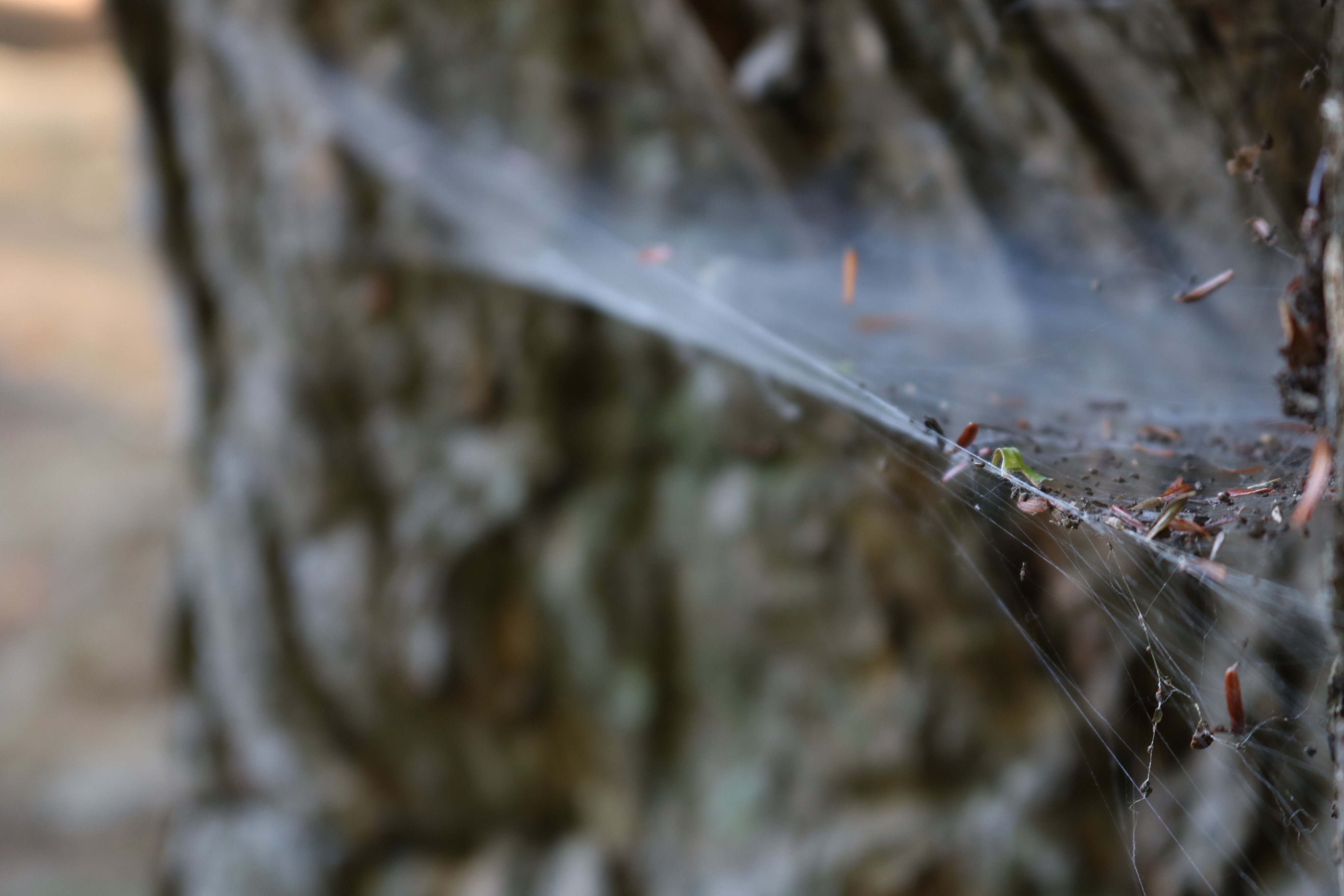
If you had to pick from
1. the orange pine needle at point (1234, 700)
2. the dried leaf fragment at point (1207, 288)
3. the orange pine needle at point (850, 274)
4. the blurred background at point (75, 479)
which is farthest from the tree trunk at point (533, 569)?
the blurred background at point (75, 479)

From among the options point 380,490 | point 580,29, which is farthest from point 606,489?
point 580,29

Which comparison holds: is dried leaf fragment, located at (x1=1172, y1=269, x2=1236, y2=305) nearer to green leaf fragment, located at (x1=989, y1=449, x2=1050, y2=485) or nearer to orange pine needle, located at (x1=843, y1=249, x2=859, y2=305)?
green leaf fragment, located at (x1=989, y1=449, x2=1050, y2=485)

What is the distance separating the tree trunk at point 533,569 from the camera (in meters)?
1.12

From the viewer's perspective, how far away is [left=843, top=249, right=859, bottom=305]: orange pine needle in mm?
889

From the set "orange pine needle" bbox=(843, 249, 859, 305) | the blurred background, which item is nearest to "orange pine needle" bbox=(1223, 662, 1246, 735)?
"orange pine needle" bbox=(843, 249, 859, 305)

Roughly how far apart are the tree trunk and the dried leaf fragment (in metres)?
0.49

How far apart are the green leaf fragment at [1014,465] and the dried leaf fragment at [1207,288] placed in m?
0.20

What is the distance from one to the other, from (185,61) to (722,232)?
2.61 ft

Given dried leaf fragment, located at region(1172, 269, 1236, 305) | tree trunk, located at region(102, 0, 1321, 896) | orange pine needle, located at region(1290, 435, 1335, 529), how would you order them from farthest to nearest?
1. tree trunk, located at region(102, 0, 1321, 896)
2. dried leaf fragment, located at region(1172, 269, 1236, 305)
3. orange pine needle, located at region(1290, 435, 1335, 529)

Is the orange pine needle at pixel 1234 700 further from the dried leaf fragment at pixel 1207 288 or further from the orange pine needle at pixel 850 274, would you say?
the orange pine needle at pixel 850 274

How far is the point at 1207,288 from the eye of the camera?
0.55 metres

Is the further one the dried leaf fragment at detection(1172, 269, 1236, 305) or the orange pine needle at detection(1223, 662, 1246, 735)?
the dried leaf fragment at detection(1172, 269, 1236, 305)

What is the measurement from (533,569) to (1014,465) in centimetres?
85

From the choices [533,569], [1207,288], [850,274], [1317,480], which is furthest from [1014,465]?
[533,569]
